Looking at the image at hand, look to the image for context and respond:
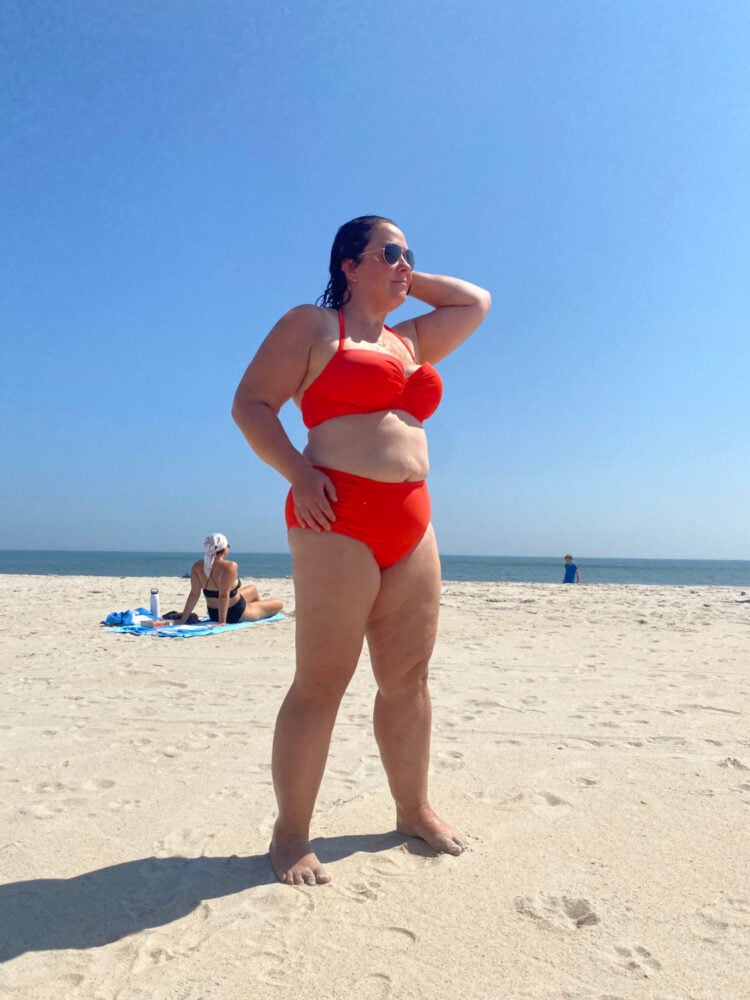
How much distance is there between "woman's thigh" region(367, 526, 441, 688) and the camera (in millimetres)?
2502

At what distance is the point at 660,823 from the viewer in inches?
111

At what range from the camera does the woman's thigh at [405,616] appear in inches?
98.5

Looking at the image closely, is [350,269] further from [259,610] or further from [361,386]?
[259,610]

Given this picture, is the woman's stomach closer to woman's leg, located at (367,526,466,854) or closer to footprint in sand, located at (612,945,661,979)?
woman's leg, located at (367,526,466,854)

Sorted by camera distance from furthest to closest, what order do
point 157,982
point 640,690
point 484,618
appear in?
point 484,618, point 640,690, point 157,982

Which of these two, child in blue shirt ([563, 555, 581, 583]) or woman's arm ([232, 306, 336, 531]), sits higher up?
woman's arm ([232, 306, 336, 531])

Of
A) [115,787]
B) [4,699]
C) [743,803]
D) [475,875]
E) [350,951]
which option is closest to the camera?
[350,951]

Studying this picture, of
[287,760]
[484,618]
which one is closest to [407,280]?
[287,760]

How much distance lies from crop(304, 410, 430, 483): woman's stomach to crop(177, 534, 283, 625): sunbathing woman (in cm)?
638

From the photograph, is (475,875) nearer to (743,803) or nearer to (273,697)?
(743,803)

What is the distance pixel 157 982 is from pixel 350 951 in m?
0.49

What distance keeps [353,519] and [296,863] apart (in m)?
1.15

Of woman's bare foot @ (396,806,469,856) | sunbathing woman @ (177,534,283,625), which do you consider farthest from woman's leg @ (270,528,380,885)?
sunbathing woman @ (177,534,283,625)

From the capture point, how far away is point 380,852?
257 centimetres
